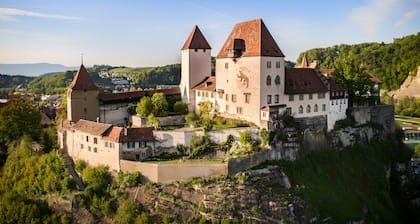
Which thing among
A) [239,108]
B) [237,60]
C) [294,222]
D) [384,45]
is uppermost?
[384,45]

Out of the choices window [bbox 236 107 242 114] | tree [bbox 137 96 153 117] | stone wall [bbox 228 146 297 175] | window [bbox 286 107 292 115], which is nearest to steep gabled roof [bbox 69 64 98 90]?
tree [bbox 137 96 153 117]

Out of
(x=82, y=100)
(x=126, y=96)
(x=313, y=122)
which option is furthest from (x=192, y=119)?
(x=313, y=122)

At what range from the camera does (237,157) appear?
4147cm

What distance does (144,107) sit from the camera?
1987 inches

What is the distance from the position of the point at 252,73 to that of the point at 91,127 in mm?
18072

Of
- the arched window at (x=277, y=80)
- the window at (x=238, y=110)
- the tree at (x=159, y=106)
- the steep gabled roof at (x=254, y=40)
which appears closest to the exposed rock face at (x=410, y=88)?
the steep gabled roof at (x=254, y=40)

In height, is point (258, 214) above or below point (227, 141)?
below

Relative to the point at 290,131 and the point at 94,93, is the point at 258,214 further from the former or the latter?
the point at 94,93

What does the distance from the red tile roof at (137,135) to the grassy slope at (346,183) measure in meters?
14.0

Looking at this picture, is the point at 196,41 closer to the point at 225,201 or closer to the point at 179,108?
the point at 179,108

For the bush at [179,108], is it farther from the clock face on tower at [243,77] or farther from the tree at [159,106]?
the clock face on tower at [243,77]

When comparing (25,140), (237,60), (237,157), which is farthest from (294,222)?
(25,140)

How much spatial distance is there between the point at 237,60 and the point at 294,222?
1872 cm

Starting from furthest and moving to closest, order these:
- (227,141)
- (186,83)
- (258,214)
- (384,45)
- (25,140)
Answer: (384,45)
(186,83)
(25,140)
(227,141)
(258,214)
